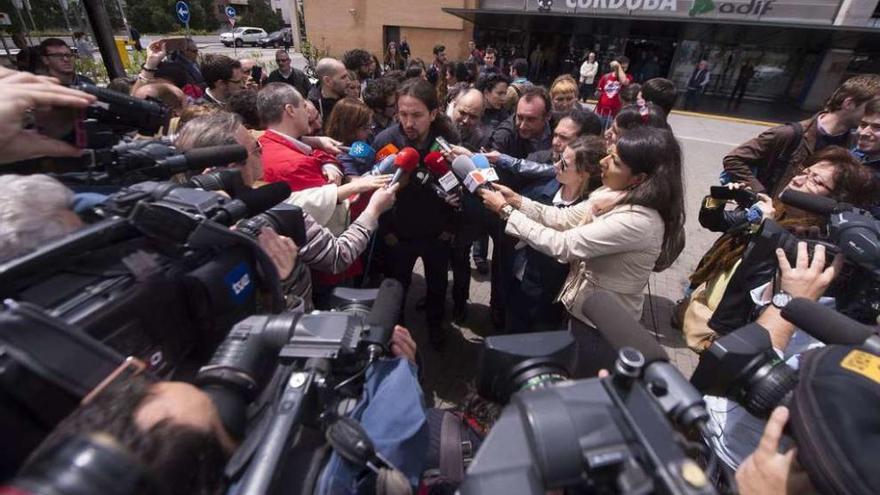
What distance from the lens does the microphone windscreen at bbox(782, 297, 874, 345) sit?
85 cm

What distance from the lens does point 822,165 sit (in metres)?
1.96

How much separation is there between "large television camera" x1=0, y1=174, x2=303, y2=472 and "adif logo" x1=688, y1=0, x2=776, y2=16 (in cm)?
1840

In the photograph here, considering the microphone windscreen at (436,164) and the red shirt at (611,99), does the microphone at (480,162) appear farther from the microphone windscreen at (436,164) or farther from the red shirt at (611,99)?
the red shirt at (611,99)

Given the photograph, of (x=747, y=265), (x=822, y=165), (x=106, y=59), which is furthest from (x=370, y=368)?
(x=106, y=59)

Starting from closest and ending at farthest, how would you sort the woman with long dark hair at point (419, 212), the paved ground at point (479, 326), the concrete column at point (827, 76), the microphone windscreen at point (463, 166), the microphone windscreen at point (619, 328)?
the microphone windscreen at point (619, 328) → the microphone windscreen at point (463, 166) → the woman with long dark hair at point (419, 212) → the paved ground at point (479, 326) → the concrete column at point (827, 76)

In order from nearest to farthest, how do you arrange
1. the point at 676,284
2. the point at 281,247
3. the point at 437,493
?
1. the point at 437,493
2. the point at 281,247
3. the point at 676,284

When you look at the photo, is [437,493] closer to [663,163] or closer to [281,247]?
[281,247]

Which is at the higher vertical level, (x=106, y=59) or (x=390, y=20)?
(x=390, y=20)

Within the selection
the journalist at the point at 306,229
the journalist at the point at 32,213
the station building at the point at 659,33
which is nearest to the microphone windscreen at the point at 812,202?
the journalist at the point at 306,229

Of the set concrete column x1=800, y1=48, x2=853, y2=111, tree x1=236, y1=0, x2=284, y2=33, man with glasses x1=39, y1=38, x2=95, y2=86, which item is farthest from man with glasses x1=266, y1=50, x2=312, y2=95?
tree x1=236, y1=0, x2=284, y2=33

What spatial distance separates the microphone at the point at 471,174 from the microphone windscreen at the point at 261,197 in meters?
1.16

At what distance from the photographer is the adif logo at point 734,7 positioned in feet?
44.3

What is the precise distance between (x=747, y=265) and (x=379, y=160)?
2027 mm

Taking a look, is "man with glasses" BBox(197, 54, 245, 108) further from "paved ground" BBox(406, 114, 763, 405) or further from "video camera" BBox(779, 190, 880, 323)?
"video camera" BBox(779, 190, 880, 323)
